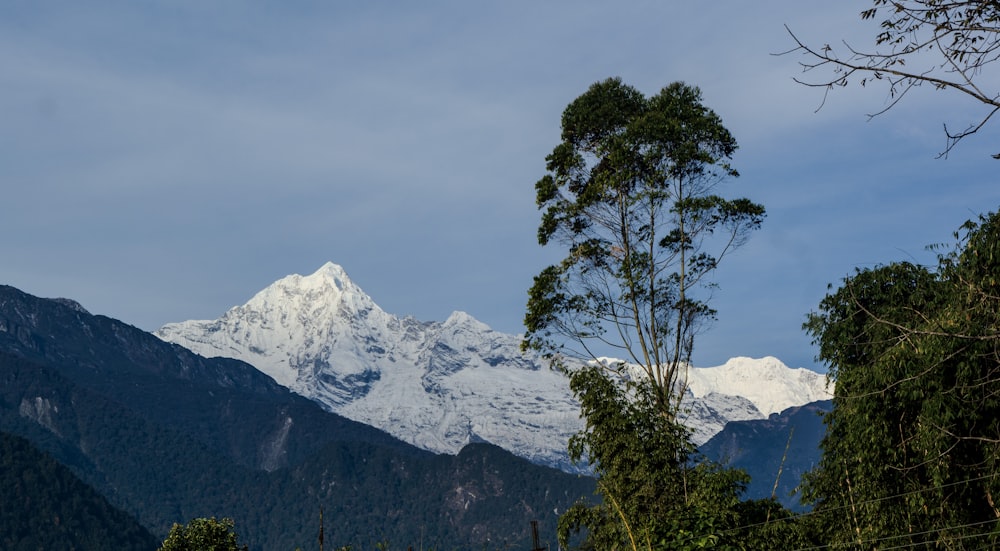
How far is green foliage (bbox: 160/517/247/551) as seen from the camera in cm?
3916

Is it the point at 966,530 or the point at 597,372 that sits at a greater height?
the point at 597,372

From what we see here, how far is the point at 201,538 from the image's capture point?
130 feet

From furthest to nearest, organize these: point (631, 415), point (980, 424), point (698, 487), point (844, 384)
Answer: point (631, 415) < point (698, 487) < point (844, 384) < point (980, 424)

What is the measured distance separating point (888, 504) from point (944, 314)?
3.33 metres

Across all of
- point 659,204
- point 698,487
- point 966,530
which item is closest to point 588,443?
point 698,487

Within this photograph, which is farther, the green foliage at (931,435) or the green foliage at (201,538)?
the green foliage at (201,538)

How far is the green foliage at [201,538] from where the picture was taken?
3916cm

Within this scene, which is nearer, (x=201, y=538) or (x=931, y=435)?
(x=931, y=435)

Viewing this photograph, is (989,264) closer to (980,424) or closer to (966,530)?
(980,424)

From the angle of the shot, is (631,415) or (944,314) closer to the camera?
(944,314)

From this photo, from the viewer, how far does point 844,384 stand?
65.2 feet

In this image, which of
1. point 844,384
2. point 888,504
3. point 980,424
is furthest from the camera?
point 844,384

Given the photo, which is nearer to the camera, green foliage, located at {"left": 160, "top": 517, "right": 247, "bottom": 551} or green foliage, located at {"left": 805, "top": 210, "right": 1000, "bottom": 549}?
green foliage, located at {"left": 805, "top": 210, "right": 1000, "bottom": 549}

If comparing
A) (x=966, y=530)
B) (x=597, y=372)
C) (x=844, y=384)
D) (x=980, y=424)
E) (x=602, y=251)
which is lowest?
(x=966, y=530)
